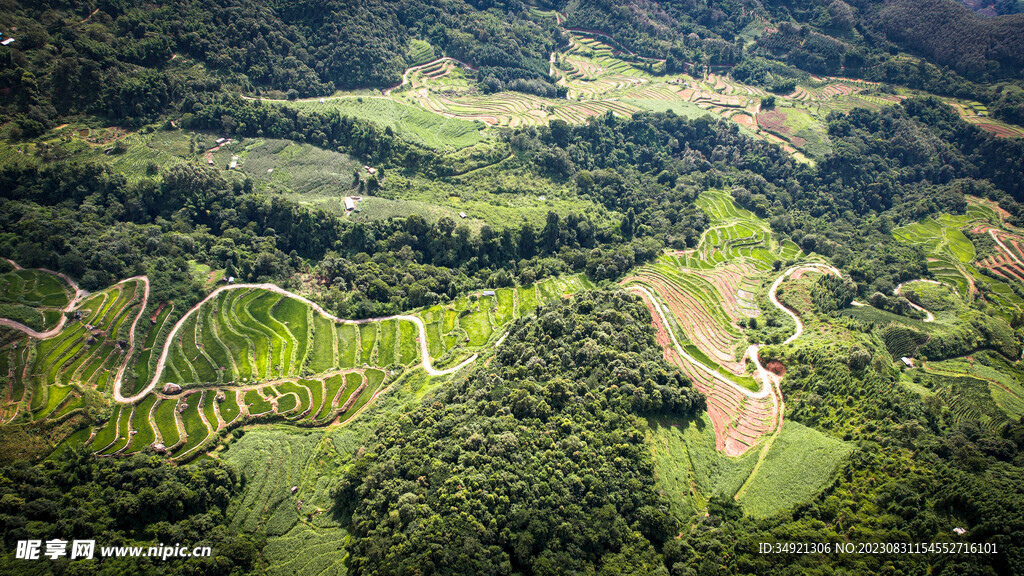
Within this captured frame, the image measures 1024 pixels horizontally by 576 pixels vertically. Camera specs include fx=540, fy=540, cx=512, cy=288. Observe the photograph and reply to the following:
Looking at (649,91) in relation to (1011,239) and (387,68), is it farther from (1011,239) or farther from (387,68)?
(1011,239)

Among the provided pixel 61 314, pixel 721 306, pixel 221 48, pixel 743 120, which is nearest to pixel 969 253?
pixel 721 306

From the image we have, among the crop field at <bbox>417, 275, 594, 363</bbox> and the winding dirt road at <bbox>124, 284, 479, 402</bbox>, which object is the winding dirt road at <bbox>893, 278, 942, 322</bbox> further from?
the winding dirt road at <bbox>124, 284, 479, 402</bbox>

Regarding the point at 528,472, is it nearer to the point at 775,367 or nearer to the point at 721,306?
the point at 775,367

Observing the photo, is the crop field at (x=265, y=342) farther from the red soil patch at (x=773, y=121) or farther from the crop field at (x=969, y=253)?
the red soil patch at (x=773, y=121)

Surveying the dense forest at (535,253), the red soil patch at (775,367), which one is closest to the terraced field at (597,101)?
the dense forest at (535,253)

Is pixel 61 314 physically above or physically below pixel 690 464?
above

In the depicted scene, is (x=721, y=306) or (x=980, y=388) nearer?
(x=980, y=388)

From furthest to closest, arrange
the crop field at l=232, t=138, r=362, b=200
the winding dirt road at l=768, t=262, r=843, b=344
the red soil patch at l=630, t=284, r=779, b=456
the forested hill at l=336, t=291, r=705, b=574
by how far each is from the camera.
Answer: the crop field at l=232, t=138, r=362, b=200
the winding dirt road at l=768, t=262, r=843, b=344
the red soil patch at l=630, t=284, r=779, b=456
the forested hill at l=336, t=291, r=705, b=574

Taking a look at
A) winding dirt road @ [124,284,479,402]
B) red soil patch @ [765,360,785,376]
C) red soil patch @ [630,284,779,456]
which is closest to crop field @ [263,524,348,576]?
winding dirt road @ [124,284,479,402]
